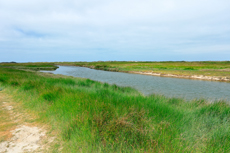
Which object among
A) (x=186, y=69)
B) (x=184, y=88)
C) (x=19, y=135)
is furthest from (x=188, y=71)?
(x=19, y=135)

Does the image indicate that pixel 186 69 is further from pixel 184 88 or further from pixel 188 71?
pixel 184 88

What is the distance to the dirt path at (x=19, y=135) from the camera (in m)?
3.30

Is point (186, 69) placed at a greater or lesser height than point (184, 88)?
greater

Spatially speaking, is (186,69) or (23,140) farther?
(186,69)

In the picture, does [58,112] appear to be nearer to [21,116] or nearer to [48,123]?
[48,123]

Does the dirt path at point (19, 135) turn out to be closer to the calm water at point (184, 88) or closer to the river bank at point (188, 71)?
the calm water at point (184, 88)

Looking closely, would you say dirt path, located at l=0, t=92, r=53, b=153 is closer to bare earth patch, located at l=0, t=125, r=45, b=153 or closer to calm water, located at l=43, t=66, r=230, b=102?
bare earth patch, located at l=0, t=125, r=45, b=153

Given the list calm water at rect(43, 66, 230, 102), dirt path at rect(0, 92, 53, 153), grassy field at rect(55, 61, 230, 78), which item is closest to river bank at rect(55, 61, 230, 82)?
grassy field at rect(55, 61, 230, 78)

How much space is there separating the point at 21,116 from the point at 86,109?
10.9ft

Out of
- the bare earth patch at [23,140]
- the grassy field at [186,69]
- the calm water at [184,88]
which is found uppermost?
the grassy field at [186,69]

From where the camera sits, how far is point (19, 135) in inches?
153

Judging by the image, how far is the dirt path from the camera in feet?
10.8

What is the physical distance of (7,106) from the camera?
662 centimetres

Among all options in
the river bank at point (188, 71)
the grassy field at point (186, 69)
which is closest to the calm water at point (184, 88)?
the river bank at point (188, 71)
